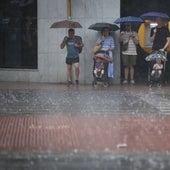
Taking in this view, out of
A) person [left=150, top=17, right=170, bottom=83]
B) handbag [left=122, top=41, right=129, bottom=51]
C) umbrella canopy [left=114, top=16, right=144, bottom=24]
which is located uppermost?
umbrella canopy [left=114, top=16, right=144, bottom=24]

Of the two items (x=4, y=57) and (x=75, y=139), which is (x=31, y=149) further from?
(x=4, y=57)

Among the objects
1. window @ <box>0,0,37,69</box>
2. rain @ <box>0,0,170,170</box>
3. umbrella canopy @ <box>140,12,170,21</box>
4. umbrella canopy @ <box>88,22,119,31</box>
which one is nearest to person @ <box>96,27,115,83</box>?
umbrella canopy @ <box>88,22,119,31</box>

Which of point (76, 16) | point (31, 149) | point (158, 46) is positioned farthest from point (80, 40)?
point (31, 149)

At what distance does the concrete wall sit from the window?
0.41 m

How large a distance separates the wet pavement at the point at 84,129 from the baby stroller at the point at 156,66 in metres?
0.77

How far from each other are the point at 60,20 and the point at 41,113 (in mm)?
6832

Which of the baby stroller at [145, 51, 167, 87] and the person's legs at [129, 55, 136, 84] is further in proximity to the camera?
the person's legs at [129, 55, 136, 84]

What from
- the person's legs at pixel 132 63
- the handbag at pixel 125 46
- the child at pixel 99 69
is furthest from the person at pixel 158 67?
the child at pixel 99 69

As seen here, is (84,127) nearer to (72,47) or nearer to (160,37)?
(72,47)

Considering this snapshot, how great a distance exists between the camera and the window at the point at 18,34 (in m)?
18.4

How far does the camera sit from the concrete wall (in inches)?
699

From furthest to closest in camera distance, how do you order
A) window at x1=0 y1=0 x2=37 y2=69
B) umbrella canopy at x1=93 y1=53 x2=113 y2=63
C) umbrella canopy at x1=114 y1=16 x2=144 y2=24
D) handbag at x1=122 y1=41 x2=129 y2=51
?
window at x1=0 y1=0 x2=37 y2=69, handbag at x1=122 y1=41 x2=129 y2=51, umbrella canopy at x1=114 y1=16 x2=144 y2=24, umbrella canopy at x1=93 y1=53 x2=113 y2=63

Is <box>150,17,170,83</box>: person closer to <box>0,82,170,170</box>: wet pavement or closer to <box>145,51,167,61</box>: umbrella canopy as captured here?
<box>145,51,167,61</box>: umbrella canopy

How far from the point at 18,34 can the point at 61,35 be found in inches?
64.6
